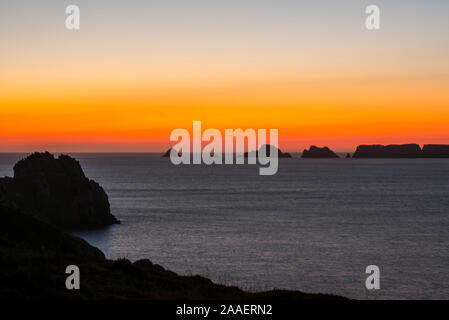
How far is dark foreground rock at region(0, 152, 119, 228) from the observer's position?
87812 mm

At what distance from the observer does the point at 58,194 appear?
90.6 metres

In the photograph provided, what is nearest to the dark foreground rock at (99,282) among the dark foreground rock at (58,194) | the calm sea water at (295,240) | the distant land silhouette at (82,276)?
the distant land silhouette at (82,276)

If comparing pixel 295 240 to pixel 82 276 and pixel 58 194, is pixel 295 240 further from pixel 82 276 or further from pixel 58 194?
pixel 82 276

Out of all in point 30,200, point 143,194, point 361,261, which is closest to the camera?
point 361,261

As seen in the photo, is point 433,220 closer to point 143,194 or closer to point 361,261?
point 361,261

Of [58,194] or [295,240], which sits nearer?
[295,240]

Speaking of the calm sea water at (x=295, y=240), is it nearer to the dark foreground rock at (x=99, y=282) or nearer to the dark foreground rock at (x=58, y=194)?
the dark foreground rock at (x=58, y=194)

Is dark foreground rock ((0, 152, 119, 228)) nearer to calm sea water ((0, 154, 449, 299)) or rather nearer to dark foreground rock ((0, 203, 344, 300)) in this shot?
calm sea water ((0, 154, 449, 299))

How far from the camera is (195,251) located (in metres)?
66.9

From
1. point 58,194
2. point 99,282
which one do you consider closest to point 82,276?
point 99,282

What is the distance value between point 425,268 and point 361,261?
7.54 meters

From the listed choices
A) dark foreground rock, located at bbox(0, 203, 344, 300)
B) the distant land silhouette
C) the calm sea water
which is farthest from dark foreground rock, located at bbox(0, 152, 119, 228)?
dark foreground rock, located at bbox(0, 203, 344, 300)
